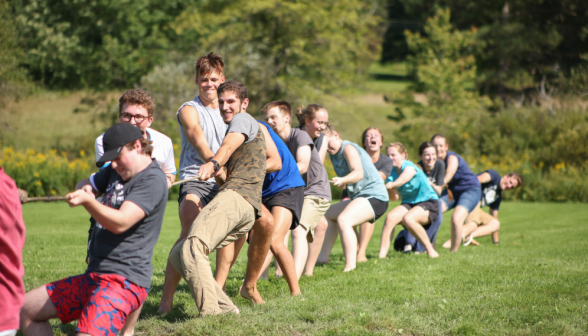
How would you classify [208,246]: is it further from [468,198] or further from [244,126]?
[468,198]

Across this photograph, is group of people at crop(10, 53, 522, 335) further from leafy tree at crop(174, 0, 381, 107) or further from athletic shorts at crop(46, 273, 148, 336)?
leafy tree at crop(174, 0, 381, 107)

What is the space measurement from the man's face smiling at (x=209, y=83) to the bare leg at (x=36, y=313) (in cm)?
245

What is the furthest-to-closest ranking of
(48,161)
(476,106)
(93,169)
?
(476,106) < (93,169) < (48,161)

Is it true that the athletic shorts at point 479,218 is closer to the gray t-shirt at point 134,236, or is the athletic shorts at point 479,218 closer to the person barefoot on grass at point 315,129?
the person barefoot on grass at point 315,129

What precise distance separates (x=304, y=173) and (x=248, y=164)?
157 cm

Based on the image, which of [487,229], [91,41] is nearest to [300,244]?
[487,229]

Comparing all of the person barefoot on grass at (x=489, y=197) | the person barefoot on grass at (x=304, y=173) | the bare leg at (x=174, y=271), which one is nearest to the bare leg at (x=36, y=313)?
the bare leg at (x=174, y=271)

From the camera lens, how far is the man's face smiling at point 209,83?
5.03 meters

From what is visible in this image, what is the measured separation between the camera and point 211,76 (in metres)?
5.04

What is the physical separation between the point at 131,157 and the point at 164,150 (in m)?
1.61

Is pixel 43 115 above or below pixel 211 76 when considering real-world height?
below

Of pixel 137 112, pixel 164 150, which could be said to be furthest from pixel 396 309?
pixel 137 112

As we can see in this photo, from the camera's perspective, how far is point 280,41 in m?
30.7

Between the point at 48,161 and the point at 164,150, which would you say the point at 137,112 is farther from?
the point at 48,161
